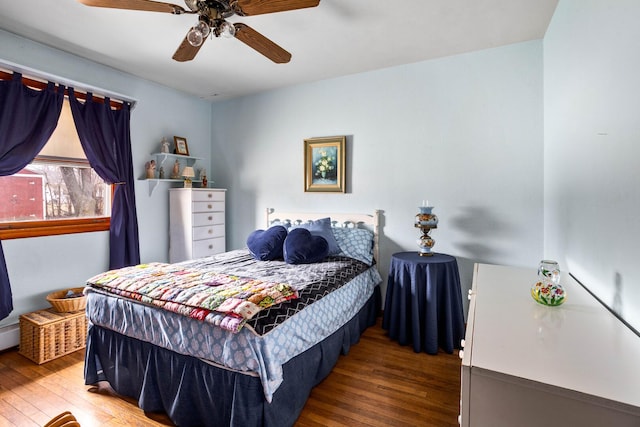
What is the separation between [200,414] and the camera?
5.70 feet

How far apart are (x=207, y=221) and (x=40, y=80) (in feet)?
6.49

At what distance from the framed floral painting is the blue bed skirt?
1.81m

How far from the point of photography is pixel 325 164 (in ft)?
12.1

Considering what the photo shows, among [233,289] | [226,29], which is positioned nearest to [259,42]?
[226,29]

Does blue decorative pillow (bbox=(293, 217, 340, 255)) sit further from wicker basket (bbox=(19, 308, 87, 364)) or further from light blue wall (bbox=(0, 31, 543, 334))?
wicker basket (bbox=(19, 308, 87, 364))

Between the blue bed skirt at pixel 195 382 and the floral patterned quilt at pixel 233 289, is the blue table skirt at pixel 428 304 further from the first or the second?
the blue bed skirt at pixel 195 382

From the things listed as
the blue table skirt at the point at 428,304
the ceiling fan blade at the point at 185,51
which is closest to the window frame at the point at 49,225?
the ceiling fan blade at the point at 185,51

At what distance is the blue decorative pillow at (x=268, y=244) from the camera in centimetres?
301

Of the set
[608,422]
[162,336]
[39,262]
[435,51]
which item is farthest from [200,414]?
[435,51]

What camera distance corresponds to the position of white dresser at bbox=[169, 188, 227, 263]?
373 cm

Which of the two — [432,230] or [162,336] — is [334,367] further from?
[432,230]

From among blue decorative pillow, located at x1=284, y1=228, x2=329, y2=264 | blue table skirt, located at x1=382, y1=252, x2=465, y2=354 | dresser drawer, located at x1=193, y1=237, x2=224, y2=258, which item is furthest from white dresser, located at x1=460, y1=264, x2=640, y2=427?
dresser drawer, located at x1=193, y1=237, x2=224, y2=258

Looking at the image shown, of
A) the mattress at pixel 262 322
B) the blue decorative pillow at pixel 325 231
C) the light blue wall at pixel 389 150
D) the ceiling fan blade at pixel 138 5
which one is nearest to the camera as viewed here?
the mattress at pixel 262 322

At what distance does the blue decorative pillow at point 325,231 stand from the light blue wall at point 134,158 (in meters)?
1.81
